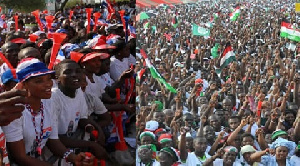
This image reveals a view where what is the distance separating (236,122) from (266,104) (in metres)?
1.11

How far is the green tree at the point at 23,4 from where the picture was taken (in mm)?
34375

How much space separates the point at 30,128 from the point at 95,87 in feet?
4.86

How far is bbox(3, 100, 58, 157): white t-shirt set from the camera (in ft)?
7.92

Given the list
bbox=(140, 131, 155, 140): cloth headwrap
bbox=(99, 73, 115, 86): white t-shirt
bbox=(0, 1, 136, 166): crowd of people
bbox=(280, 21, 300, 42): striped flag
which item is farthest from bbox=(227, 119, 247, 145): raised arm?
bbox=(99, 73, 115, 86): white t-shirt

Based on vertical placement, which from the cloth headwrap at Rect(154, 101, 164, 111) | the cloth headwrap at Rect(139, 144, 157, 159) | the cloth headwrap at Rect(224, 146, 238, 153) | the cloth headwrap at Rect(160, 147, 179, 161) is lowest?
the cloth headwrap at Rect(224, 146, 238, 153)

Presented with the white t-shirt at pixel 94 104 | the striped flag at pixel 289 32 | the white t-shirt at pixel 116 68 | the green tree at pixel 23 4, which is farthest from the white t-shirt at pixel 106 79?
the green tree at pixel 23 4

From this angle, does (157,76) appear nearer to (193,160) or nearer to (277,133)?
(193,160)

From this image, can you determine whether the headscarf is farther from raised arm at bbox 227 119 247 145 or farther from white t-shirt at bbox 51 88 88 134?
white t-shirt at bbox 51 88 88 134

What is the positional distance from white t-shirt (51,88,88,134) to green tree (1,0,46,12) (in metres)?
33.0

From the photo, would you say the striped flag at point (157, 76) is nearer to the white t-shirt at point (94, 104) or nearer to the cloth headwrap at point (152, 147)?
the cloth headwrap at point (152, 147)

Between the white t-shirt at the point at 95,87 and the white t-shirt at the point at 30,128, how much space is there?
39.0 inches

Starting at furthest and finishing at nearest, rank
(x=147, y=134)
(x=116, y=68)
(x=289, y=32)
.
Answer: (x=116, y=68) < (x=289, y=32) < (x=147, y=134)

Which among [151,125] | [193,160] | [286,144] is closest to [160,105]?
[151,125]

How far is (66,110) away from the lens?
3.18 meters
